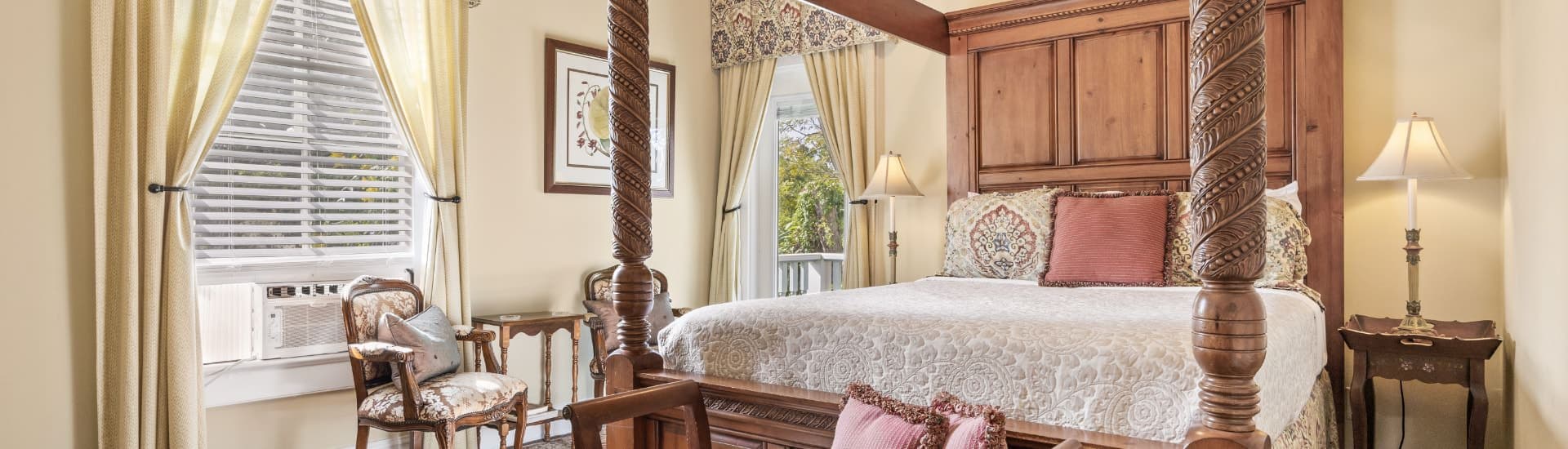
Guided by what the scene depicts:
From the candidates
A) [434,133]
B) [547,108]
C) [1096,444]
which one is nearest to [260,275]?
[434,133]

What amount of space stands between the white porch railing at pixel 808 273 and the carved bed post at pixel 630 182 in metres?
2.65

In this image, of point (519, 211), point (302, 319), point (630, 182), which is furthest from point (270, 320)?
point (630, 182)

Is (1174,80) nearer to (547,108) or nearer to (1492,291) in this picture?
(1492,291)

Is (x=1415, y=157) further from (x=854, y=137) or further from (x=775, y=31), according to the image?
(x=775, y=31)

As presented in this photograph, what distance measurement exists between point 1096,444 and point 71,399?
127 inches

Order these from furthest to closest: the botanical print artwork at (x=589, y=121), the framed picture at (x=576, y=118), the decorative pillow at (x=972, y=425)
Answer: the botanical print artwork at (x=589, y=121) → the framed picture at (x=576, y=118) → the decorative pillow at (x=972, y=425)

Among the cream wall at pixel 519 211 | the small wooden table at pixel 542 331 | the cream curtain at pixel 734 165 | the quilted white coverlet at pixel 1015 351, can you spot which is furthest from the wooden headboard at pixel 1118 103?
the small wooden table at pixel 542 331

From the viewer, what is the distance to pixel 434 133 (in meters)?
3.90

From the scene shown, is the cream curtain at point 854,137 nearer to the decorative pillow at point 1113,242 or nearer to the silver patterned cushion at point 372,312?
the decorative pillow at point 1113,242

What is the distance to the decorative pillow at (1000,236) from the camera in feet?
11.6

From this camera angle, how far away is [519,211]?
4.34 m

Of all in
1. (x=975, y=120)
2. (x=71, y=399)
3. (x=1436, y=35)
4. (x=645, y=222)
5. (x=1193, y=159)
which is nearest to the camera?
(x=1193, y=159)

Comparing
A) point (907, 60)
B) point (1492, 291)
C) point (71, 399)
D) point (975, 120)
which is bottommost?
point (71, 399)

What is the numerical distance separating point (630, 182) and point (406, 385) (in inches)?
56.4
